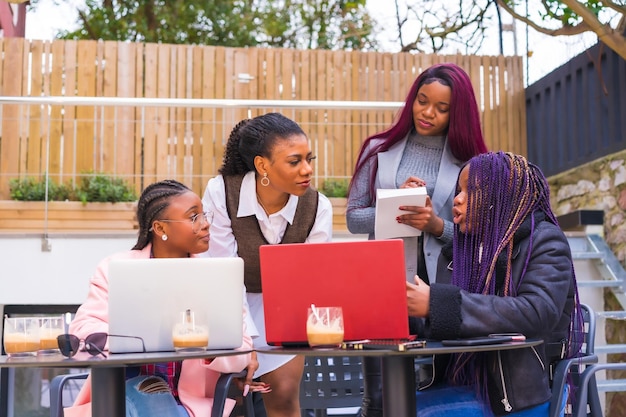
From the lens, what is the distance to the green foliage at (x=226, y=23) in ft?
37.7

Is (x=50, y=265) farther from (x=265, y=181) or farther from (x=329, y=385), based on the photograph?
(x=265, y=181)

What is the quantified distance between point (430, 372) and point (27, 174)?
652 cm

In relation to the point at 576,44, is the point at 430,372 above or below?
below

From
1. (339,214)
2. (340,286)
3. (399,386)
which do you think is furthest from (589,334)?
(339,214)

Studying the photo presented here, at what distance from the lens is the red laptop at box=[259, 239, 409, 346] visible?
2.17m

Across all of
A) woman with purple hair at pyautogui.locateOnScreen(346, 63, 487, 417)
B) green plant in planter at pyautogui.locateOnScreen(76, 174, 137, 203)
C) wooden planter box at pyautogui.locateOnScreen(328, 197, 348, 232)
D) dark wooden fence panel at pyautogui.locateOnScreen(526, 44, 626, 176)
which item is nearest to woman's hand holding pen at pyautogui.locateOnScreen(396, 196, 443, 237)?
woman with purple hair at pyautogui.locateOnScreen(346, 63, 487, 417)

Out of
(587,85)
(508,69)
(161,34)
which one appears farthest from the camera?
(161,34)

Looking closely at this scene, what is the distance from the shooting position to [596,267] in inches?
231

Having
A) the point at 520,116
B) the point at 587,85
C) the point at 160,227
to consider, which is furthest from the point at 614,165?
the point at 160,227

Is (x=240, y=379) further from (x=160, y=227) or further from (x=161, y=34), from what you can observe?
(x=161, y=34)

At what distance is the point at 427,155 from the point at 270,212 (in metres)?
0.60

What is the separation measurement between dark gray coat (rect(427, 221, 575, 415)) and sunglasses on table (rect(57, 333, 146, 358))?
80 centimetres

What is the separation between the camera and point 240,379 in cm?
273

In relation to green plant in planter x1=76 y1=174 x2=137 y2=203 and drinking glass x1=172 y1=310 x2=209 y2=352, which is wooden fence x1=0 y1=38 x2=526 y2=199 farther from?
drinking glass x1=172 y1=310 x2=209 y2=352
